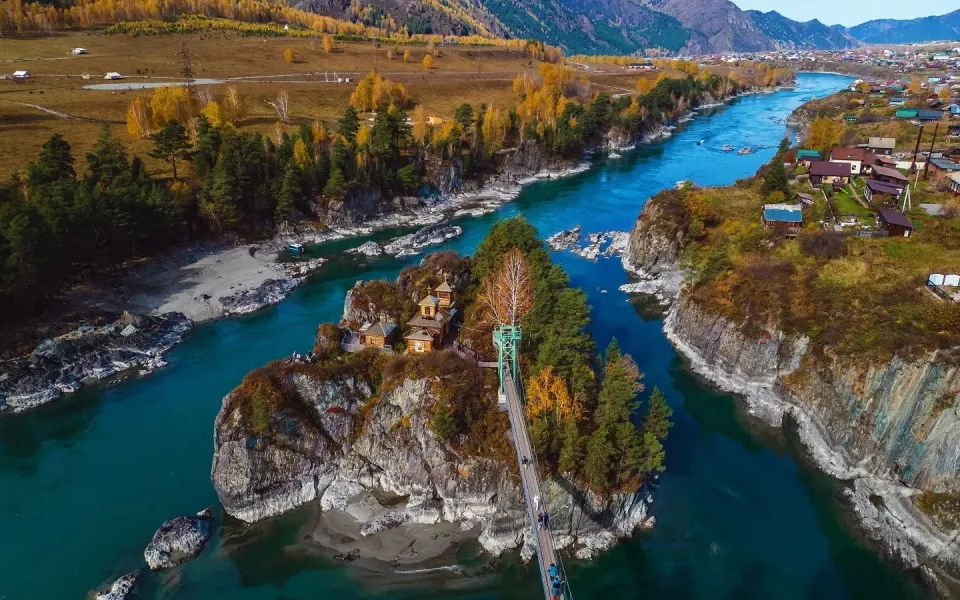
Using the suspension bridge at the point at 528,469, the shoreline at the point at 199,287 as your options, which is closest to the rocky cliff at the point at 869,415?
the suspension bridge at the point at 528,469

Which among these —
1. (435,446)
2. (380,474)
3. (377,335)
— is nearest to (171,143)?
(377,335)

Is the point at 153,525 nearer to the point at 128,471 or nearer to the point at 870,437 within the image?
the point at 128,471

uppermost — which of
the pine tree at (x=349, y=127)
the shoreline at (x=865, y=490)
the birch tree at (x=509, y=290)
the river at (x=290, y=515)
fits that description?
the pine tree at (x=349, y=127)

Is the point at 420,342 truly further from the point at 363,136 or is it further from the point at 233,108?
the point at 233,108

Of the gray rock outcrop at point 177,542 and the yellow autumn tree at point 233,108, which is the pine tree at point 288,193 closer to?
the yellow autumn tree at point 233,108

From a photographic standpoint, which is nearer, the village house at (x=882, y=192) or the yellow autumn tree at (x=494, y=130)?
the village house at (x=882, y=192)
